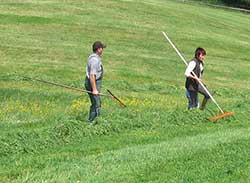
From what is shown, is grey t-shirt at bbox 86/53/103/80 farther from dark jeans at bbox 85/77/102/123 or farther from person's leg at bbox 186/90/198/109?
person's leg at bbox 186/90/198/109

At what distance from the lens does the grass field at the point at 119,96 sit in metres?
9.12

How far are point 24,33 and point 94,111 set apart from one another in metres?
17.3

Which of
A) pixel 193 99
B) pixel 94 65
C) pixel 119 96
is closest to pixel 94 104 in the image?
pixel 94 65

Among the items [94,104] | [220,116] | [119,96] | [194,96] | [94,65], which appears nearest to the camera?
[94,65]

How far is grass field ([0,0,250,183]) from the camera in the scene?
9.12 m

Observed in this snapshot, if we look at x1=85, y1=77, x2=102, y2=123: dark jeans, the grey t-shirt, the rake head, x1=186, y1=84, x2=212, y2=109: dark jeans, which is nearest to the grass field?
the rake head

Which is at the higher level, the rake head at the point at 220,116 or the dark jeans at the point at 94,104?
the dark jeans at the point at 94,104

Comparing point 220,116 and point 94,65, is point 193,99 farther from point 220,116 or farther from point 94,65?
point 94,65

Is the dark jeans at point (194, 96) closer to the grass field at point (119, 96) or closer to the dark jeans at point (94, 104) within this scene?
the grass field at point (119, 96)

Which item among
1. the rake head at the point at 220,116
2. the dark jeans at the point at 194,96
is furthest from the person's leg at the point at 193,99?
the rake head at the point at 220,116

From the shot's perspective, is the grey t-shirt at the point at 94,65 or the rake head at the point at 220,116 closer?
the grey t-shirt at the point at 94,65

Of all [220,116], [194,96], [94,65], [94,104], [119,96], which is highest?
[94,65]

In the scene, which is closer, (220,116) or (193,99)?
(220,116)

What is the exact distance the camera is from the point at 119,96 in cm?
1794
